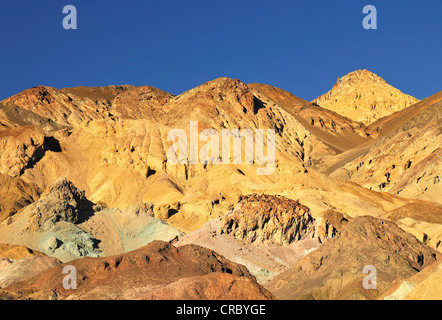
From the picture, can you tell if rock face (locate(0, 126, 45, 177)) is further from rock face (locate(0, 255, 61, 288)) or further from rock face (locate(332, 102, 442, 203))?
rock face (locate(332, 102, 442, 203))

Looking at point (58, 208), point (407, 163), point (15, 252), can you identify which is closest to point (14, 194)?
point (58, 208)

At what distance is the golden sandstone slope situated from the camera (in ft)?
299

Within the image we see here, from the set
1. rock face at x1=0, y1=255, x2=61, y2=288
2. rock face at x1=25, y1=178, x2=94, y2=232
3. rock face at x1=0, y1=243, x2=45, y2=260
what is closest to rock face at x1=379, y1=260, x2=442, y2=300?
rock face at x1=0, y1=255, x2=61, y2=288

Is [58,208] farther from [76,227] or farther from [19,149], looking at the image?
[19,149]

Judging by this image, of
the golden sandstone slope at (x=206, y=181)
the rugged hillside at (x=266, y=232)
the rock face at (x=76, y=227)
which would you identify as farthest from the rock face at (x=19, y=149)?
the rugged hillside at (x=266, y=232)

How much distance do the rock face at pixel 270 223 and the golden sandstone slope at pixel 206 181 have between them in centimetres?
16

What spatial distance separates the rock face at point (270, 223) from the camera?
92.1 meters

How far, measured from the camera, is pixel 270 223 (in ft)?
304

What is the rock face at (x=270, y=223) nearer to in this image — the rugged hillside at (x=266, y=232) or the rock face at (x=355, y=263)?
the rugged hillside at (x=266, y=232)

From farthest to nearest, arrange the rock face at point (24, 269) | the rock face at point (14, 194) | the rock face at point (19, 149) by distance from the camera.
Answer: the rock face at point (19, 149) < the rock face at point (14, 194) < the rock face at point (24, 269)

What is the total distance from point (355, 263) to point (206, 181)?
58914 mm

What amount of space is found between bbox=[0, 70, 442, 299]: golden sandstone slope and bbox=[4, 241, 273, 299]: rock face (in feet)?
6.47
